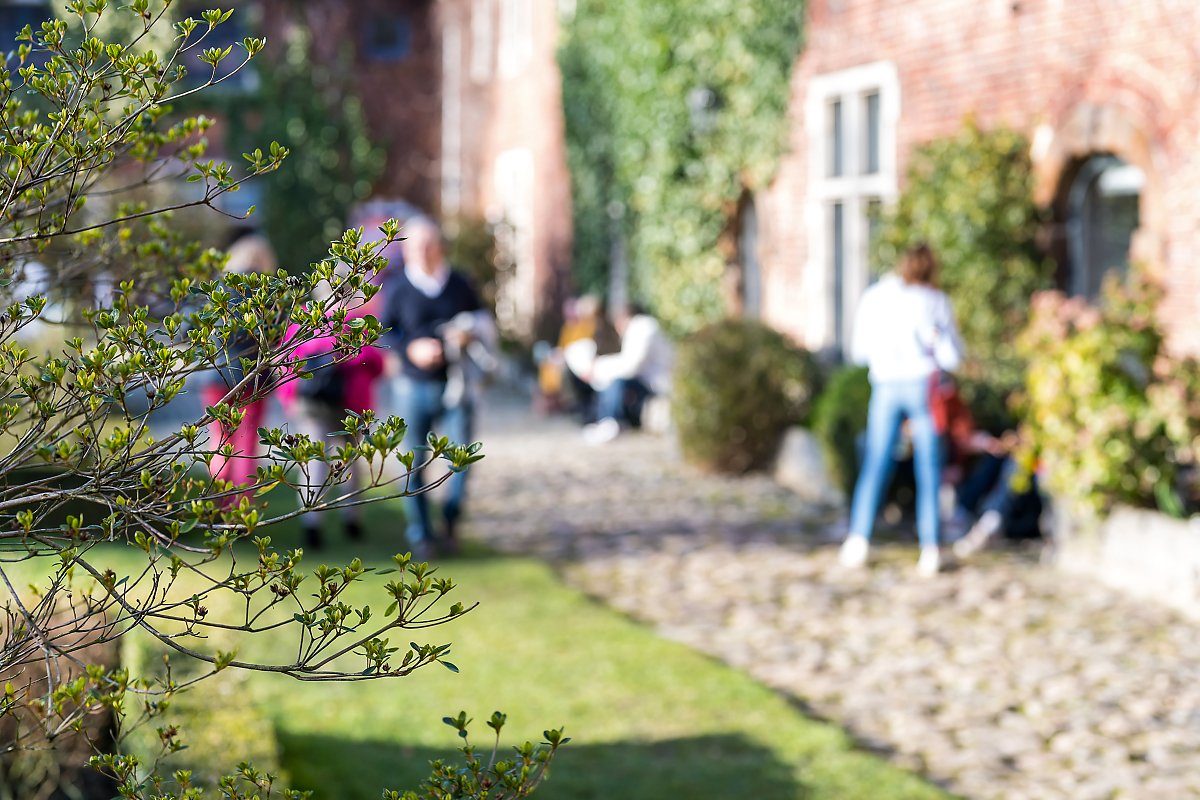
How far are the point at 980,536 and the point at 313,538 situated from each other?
12.3ft

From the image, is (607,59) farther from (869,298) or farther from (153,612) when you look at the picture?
(153,612)

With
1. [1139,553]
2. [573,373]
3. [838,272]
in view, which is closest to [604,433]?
[573,373]

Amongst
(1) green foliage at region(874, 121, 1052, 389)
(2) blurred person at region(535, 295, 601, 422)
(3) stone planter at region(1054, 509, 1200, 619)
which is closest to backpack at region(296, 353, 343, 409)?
(3) stone planter at region(1054, 509, 1200, 619)

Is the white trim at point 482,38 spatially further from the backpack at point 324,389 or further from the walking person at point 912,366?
the walking person at point 912,366

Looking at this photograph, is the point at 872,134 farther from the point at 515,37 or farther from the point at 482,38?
the point at 482,38

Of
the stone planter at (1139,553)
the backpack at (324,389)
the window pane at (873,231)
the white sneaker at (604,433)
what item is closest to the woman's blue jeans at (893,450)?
the stone planter at (1139,553)

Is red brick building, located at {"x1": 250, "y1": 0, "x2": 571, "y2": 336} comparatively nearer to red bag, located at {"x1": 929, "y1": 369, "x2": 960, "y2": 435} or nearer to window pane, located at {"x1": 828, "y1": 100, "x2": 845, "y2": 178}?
window pane, located at {"x1": 828, "y1": 100, "x2": 845, "y2": 178}

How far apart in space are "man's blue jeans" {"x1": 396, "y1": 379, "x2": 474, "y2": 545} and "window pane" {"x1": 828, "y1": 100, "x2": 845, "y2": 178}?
17.7 feet

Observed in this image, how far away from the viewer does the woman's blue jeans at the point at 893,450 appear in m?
7.89

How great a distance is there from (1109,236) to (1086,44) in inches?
48.1

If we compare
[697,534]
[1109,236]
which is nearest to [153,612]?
[697,534]

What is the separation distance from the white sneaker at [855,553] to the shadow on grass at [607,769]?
3067 mm

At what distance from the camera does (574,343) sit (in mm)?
14883

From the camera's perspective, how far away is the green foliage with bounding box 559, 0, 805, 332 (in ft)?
43.7
